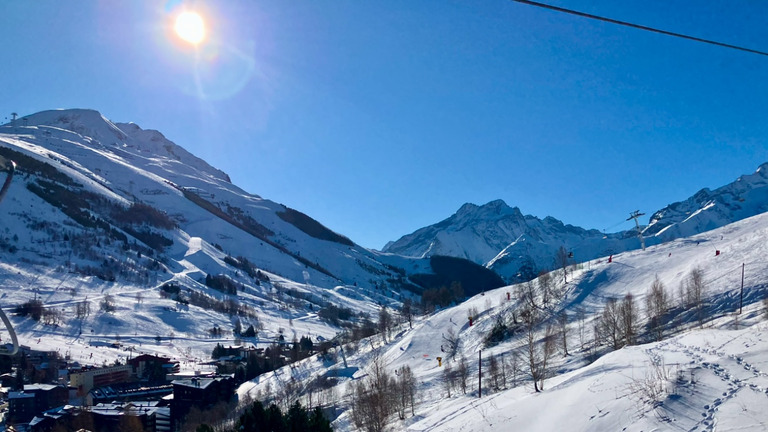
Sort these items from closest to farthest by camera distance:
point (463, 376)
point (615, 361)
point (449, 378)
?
point (615, 361), point (463, 376), point (449, 378)

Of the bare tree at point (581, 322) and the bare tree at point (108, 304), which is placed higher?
the bare tree at point (108, 304)

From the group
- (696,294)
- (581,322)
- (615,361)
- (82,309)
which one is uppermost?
(82,309)

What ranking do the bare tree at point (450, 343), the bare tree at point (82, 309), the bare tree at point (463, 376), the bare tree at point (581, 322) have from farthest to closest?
the bare tree at point (82, 309)
the bare tree at point (450, 343)
the bare tree at point (581, 322)
the bare tree at point (463, 376)

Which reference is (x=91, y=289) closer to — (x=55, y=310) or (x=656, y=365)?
(x=55, y=310)

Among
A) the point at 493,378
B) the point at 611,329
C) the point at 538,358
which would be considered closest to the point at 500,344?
the point at 493,378

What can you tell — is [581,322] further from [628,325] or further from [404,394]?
[404,394]

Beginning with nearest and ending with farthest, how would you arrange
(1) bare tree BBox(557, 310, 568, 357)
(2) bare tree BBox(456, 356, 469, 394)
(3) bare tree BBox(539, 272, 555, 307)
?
(2) bare tree BBox(456, 356, 469, 394) → (1) bare tree BBox(557, 310, 568, 357) → (3) bare tree BBox(539, 272, 555, 307)

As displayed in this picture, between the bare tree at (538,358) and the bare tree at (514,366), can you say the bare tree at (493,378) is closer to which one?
the bare tree at (514,366)

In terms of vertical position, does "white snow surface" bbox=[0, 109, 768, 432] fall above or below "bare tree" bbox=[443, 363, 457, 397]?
above

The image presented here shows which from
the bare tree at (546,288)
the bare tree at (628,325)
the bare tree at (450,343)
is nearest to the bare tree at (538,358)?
the bare tree at (628,325)

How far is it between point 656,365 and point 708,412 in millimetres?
3857

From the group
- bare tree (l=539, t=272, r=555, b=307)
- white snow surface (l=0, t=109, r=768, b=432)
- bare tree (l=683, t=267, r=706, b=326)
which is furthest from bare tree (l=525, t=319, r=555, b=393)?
bare tree (l=683, t=267, r=706, b=326)

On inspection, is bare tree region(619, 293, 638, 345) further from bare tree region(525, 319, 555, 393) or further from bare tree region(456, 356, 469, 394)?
bare tree region(456, 356, 469, 394)

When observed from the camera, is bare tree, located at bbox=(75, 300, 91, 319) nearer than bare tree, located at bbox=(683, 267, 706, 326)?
No
